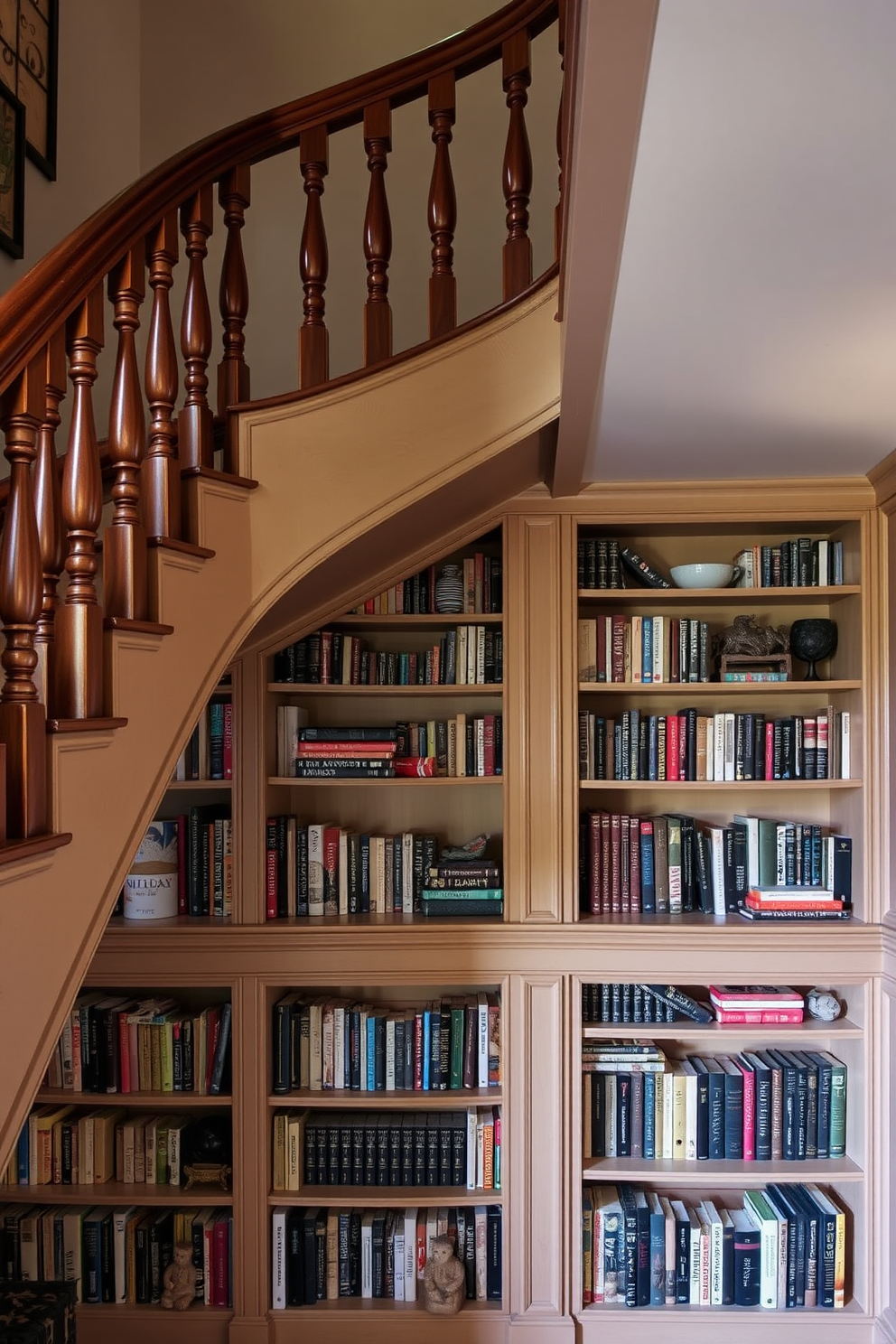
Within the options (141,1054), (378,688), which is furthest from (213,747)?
(141,1054)

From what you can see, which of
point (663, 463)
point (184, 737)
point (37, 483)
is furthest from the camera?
point (663, 463)

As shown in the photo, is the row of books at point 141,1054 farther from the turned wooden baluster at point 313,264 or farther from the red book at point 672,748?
the turned wooden baluster at point 313,264

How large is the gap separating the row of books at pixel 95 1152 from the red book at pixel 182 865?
65 cm

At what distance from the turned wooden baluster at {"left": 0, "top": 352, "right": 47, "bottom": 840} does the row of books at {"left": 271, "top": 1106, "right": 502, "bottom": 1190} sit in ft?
6.42

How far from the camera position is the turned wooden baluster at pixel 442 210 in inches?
78.7

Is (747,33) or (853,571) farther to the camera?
(853,571)

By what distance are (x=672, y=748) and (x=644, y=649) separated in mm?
311

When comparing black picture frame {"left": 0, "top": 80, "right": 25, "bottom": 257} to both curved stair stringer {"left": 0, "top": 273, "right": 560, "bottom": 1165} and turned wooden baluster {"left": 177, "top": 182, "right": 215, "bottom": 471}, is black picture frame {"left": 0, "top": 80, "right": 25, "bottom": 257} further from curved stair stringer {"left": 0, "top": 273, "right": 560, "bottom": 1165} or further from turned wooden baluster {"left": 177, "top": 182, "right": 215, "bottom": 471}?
curved stair stringer {"left": 0, "top": 273, "right": 560, "bottom": 1165}

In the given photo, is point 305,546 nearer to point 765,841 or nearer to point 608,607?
point 608,607

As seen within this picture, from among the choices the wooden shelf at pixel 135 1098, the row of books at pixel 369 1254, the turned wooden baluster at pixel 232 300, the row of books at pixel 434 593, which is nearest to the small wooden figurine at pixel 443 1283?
the row of books at pixel 369 1254

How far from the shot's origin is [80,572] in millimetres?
1421

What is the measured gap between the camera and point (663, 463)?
2693mm

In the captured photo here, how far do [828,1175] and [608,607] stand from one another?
180cm

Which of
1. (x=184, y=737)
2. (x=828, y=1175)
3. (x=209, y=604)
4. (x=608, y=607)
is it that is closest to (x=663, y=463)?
(x=608, y=607)
